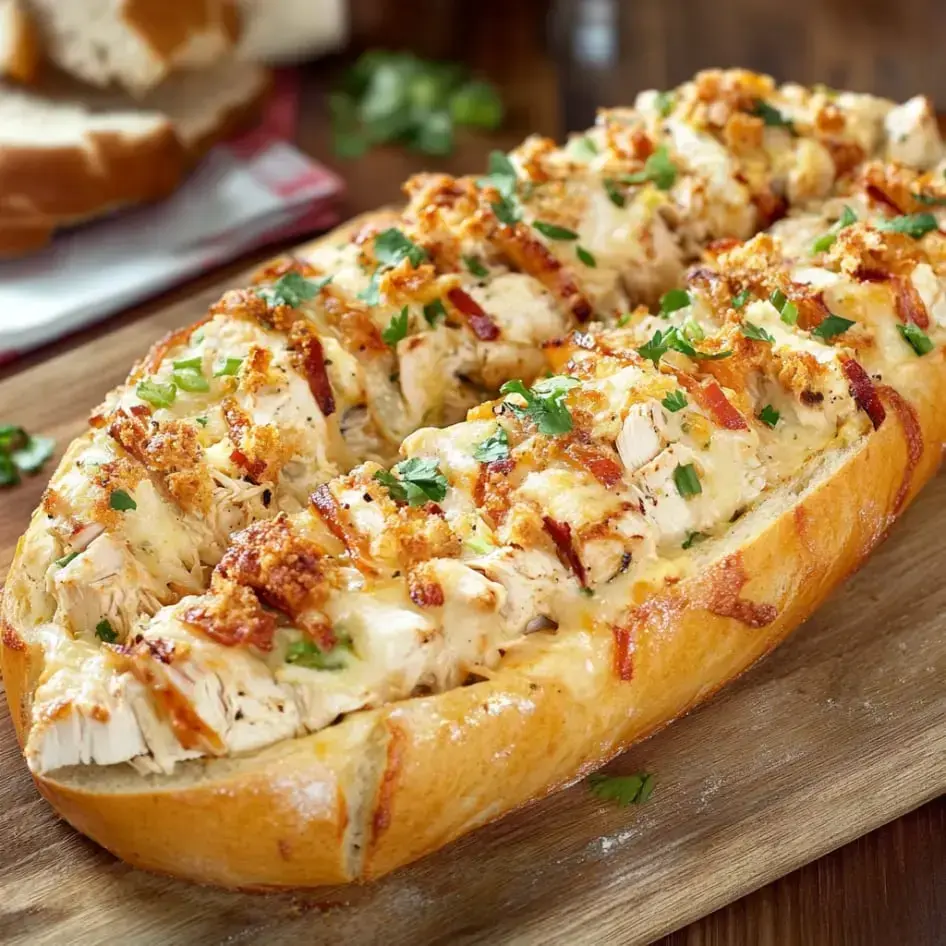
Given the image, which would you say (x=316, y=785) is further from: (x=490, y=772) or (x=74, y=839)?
(x=74, y=839)

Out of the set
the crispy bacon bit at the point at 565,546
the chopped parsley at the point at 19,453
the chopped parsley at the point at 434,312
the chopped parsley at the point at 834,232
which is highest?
the chopped parsley at the point at 834,232

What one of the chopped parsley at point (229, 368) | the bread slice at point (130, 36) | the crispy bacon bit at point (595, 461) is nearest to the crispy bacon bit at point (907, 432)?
the crispy bacon bit at point (595, 461)

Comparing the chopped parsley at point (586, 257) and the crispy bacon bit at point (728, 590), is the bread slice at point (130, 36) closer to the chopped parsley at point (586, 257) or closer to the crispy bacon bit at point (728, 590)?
the chopped parsley at point (586, 257)

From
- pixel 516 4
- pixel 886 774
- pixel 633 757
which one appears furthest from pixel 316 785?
pixel 516 4

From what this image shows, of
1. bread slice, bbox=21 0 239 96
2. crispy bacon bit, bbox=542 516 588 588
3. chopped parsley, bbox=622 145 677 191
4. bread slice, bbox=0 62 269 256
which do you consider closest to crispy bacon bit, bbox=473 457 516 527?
crispy bacon bit, bbox=542 516 588 588

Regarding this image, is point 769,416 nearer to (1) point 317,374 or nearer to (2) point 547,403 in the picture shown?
(2) point 547,403

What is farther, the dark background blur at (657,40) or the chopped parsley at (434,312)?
the dark background blur at (657,40)

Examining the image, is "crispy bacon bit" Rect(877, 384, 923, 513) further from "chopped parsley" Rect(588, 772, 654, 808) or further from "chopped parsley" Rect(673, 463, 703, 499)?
"chopped parsley" Rect(588, 772, 654, 808)
